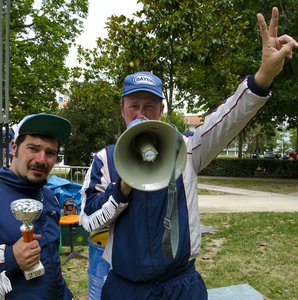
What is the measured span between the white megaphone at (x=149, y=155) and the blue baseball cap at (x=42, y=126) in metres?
0.53

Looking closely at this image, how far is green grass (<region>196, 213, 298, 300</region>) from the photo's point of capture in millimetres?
4949

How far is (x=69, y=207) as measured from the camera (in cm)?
611

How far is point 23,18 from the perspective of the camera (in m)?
18.7

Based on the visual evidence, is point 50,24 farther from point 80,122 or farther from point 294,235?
point 294,235

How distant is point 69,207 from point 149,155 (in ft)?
15.2

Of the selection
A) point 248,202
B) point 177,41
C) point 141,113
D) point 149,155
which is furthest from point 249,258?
point 248,202

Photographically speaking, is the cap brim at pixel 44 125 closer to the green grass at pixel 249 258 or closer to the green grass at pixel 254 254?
the green grass at pixel 249 258

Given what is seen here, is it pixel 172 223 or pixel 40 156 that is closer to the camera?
pixel 172 223

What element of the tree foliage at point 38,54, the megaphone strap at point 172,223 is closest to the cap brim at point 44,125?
the megaphone strap at point 172,223

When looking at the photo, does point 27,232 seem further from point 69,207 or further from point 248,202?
point 248,202

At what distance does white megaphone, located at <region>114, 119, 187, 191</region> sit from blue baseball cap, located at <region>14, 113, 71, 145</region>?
1.75ft

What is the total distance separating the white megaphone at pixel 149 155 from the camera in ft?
5.56

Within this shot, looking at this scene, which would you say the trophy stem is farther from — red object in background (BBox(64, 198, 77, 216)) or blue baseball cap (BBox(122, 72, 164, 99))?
red object in background (BBox(64, 198, 77, 216))

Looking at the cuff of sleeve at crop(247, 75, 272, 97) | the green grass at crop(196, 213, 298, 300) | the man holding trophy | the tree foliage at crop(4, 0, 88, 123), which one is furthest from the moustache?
the tree foliage at crop(4, 0, 88, 123)
